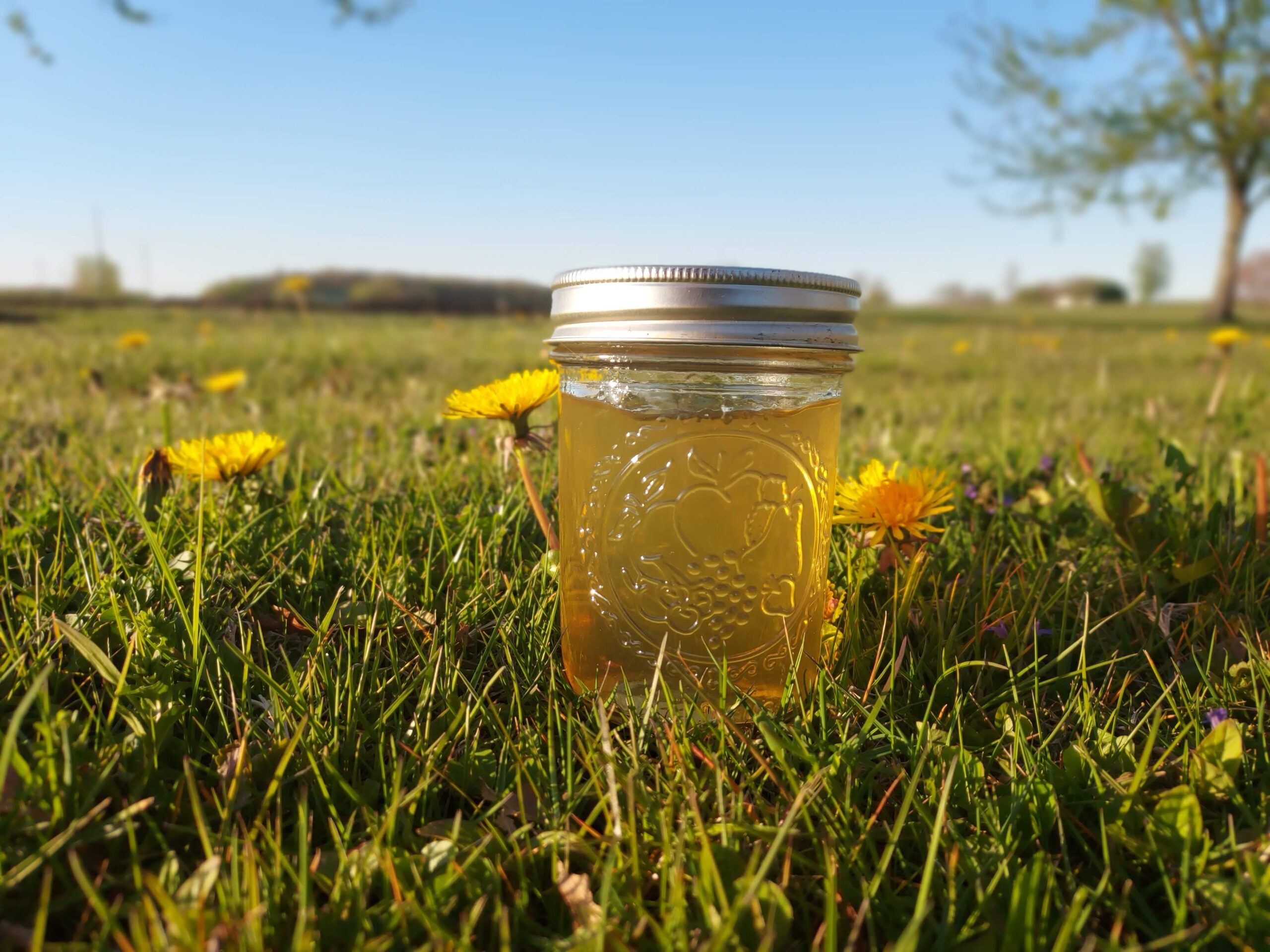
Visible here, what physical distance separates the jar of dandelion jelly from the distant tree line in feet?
48.2

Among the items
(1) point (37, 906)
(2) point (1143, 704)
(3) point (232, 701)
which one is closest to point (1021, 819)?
(2) point (1143, 704)

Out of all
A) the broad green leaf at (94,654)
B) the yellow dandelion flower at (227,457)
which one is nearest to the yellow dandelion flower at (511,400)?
the yellow dandelion flower at (227,457)

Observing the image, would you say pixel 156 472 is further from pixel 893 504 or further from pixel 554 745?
pixel 893 504

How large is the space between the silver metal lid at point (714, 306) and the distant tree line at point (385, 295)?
14.7m

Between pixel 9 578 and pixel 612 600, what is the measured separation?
3.86ft

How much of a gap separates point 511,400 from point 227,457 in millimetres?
606

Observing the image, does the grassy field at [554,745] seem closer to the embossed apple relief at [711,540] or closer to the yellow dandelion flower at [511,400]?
the embossed apple relief at [711,540]

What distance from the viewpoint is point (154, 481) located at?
1.72 m

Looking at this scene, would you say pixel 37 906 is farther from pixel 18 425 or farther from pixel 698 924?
pixel 18 425

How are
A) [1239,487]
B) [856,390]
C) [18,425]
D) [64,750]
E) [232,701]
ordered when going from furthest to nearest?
[856,390] < [18,425] < [1239,487] < [232,701] < [64,750]

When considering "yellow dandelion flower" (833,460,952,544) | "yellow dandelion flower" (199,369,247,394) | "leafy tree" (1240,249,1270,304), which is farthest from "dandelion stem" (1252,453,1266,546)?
"leafy tree" (1240,249,1270,304)

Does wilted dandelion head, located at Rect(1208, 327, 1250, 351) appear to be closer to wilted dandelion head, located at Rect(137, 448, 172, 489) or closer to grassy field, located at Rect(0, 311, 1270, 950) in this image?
grassy field, located at Rect(0, 311, 1270, 950)

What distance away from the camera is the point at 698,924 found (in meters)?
1.01

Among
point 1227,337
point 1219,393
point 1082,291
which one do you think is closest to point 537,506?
point 1219,393
